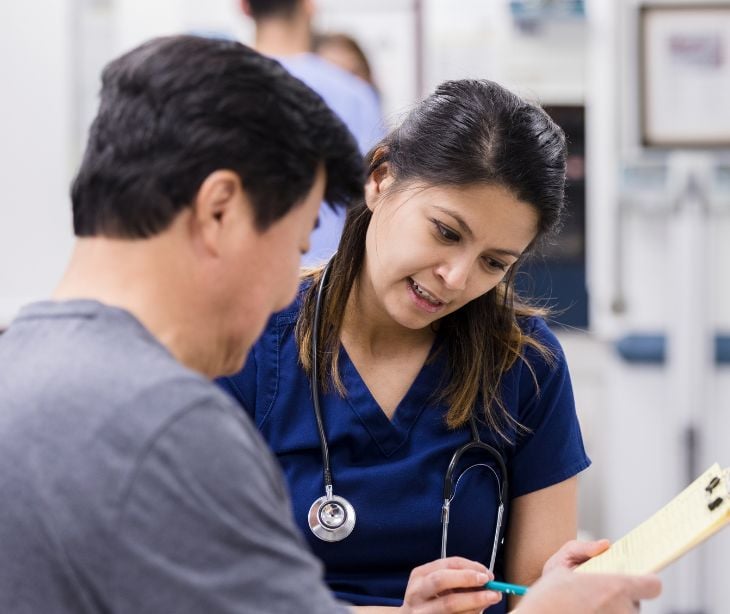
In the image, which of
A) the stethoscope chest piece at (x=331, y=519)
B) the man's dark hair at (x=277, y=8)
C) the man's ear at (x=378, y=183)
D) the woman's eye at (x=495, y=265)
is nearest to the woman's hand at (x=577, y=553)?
the stethoscope chest piece at (x=331, y=519)

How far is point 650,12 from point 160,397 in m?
2.28

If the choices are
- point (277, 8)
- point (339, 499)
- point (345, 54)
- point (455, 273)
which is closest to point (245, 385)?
point (339, 499)

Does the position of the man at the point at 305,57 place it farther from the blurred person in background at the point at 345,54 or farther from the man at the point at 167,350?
the man at the point at 167,350

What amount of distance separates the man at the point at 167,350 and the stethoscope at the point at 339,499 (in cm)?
44

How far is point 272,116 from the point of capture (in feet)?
2.78

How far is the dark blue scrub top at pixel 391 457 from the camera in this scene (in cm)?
135

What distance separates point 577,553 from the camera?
4.16 ft

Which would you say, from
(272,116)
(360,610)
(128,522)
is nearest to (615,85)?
(360,610)

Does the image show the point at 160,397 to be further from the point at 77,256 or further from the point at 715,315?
the point at 715,315

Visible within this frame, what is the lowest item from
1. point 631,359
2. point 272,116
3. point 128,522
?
point 631,359

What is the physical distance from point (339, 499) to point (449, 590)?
177mm

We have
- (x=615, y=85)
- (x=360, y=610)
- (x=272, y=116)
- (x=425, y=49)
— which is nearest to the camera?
(x=272, y=116)

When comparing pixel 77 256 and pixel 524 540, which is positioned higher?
pixel 77 256

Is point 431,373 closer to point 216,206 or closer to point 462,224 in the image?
point 462,224
